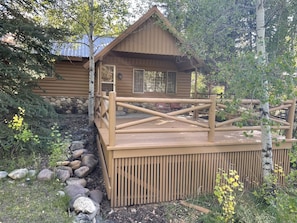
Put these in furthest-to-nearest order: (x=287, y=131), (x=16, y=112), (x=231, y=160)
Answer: (x=16, y=112) < (x=287, y=131) < (x=231, y=160)

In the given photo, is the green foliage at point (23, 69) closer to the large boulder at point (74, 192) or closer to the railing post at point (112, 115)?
the large boulder at point (74, 192)

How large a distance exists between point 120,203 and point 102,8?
20.8 feet

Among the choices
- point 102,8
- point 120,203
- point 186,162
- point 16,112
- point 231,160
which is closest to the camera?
point 120,203

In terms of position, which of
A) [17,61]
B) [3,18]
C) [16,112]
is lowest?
[16,112]

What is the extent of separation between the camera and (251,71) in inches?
148

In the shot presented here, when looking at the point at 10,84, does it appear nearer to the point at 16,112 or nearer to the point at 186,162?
the point at 16,112

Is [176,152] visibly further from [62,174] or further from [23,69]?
[23,69]

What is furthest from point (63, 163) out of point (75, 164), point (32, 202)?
point (32, 202)

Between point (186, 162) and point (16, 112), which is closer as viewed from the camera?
point (186, 162)

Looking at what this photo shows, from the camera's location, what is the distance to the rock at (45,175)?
161 inches

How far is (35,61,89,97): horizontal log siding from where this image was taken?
34.2ft

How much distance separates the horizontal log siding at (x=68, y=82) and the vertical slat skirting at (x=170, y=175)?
298 inches

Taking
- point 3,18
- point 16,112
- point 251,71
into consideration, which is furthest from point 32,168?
point 251,71

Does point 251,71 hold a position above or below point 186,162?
above
